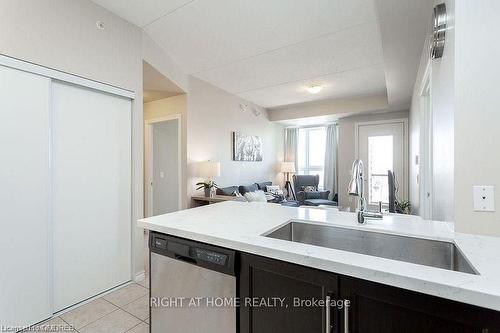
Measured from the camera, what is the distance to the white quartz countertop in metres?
0.67

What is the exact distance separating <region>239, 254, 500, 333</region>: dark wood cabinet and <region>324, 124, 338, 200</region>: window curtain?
5890 millimetres

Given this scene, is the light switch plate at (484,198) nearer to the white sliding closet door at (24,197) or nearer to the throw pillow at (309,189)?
the white sliding closet door at (24,197)

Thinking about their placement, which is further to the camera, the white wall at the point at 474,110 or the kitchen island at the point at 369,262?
the white wall at the point at 474,110

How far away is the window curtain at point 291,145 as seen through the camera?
7254 mm

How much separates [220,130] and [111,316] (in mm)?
3473

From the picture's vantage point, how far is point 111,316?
2.01 m

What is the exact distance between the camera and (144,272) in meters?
2.77

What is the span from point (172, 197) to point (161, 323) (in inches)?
128

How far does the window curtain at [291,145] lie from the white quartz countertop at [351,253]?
5.59 meters

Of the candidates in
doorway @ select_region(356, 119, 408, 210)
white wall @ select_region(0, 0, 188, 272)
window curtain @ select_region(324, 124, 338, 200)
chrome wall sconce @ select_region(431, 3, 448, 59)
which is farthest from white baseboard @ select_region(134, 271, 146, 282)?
window curtain @ select_region(324, 124, 338, 200)

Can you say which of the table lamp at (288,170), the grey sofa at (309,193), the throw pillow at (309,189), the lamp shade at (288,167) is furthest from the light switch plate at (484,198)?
the lamp shade at (288,167)

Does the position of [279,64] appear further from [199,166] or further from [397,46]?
[199,166]

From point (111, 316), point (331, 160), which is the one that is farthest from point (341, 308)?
point (331, 160)

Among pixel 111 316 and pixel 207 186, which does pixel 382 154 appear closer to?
pixel 207 186
